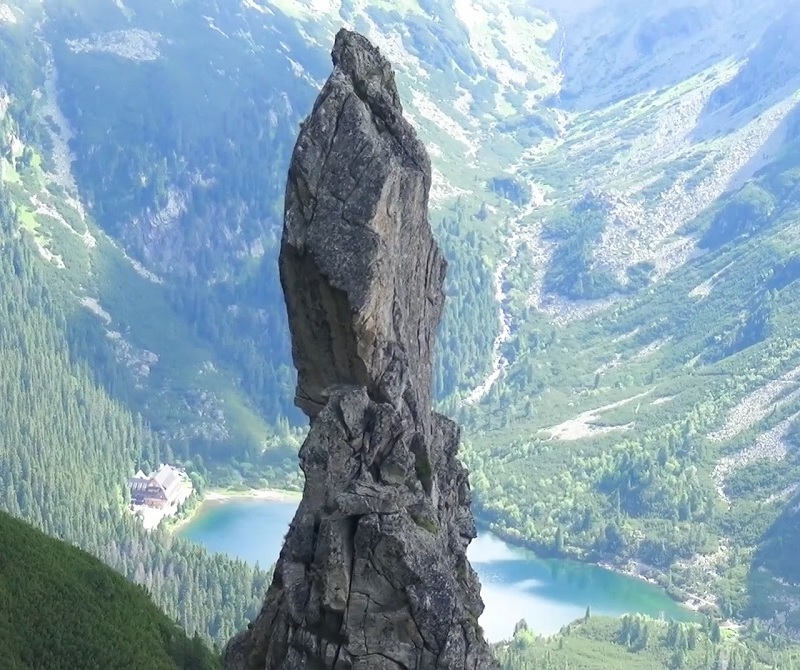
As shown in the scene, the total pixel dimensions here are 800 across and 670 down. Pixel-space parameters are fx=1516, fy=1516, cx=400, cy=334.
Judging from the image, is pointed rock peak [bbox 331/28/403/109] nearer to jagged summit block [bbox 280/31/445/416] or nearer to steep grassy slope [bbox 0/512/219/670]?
jagged summit block [bbox 280/31/445/416]

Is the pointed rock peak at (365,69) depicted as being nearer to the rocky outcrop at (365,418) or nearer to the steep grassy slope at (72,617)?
the rocky outcrop at (365,418)

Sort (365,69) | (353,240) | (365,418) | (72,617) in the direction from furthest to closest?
(72,617), (365,69), (353,240), (365,418)

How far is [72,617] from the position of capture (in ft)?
215

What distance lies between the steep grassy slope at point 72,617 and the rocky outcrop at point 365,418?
2208 centimetres

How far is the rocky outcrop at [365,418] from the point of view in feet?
121

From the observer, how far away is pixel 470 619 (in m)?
37.9

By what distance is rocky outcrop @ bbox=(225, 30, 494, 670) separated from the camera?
3675cm

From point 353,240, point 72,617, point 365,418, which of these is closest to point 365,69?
point 353,240

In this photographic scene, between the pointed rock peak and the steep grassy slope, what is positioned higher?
the pointed rock peak

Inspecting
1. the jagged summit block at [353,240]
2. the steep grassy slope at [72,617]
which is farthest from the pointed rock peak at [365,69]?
the steep grassy slope at [72,617]

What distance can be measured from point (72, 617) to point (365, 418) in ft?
97.4

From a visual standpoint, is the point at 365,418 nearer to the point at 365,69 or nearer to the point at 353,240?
the point at 353,240

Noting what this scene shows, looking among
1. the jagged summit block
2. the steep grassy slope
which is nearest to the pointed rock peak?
the jagged summit block

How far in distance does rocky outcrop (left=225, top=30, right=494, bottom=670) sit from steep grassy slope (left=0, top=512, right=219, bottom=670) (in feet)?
72.4
